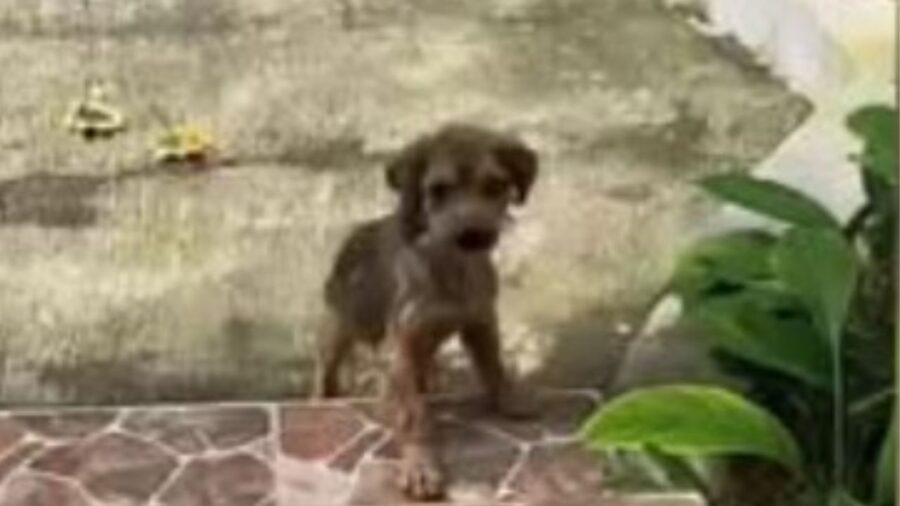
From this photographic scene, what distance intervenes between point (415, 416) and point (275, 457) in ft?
0.46

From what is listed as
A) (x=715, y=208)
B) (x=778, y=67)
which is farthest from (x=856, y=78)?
(x=778, y=67)

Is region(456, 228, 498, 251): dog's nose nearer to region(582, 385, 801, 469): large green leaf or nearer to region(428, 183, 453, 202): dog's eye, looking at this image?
region(428, 183, 453, 202): dog's eye

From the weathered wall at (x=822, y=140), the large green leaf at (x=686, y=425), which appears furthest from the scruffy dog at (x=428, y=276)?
the large green leaf at (x=686, y=425)

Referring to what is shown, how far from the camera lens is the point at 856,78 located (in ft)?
9.71

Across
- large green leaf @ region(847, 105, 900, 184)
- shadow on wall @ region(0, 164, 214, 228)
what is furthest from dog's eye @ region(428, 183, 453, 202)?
shadow on wall @ region(0, 164, 214, 228)

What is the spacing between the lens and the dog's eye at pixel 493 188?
262cm

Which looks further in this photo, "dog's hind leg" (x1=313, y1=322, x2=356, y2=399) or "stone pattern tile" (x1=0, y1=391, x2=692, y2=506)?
"dog's hind leg" (x1=313, y1=322, x2=356, y2=399)

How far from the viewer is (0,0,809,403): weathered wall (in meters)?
2.92

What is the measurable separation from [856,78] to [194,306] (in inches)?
28.9

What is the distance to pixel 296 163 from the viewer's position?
3270mm

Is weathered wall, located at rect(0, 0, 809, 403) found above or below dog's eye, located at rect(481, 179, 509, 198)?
below

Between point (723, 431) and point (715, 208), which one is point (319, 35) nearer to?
point (715, 208)

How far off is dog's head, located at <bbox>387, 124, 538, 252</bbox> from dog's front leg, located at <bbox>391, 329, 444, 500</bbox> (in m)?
0.12

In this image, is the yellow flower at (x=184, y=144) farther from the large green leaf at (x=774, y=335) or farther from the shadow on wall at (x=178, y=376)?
the large green leaf at (x=774, y=335)
